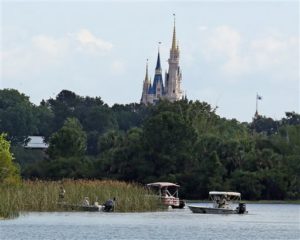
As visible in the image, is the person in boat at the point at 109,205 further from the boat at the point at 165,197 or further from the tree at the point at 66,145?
the tree at the point at 66,145

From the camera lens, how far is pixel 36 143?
18312 centimetres

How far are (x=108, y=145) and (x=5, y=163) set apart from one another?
132ft

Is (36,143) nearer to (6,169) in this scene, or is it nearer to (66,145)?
(66,145)

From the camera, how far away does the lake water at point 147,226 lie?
63.1m

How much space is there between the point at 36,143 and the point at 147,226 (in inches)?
4493

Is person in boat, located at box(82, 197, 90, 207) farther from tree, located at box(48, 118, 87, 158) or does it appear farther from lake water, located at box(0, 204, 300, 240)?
tree, located at box(48, 118, 87, 158)

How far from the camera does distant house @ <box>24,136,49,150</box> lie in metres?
179

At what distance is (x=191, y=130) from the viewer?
12219 cm

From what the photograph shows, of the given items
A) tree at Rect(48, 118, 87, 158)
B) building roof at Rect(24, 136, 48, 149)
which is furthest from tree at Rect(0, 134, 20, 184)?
building roof at Rect(24, 136, 48, 149)

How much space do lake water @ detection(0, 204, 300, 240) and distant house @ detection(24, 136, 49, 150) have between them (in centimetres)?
9316

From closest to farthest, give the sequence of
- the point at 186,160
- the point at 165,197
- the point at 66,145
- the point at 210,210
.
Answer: the point at 210,210
the point at 165,197
the point at 186,160
the point at 66,145

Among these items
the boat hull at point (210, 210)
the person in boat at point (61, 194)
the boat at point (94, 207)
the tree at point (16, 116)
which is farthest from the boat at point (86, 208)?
the tree at point (16, 116)

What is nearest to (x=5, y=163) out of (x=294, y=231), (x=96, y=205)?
(x=96, y=205)

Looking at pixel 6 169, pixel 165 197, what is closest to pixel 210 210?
pixel 165 197
